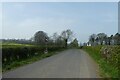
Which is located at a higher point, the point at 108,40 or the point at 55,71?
the point at 108,40

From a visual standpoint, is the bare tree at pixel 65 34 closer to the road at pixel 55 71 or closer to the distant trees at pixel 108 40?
the distant trees at pixel 108 40

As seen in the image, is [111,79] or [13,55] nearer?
[111,79]

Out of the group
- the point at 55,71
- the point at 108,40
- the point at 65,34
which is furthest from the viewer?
the point at 65,34

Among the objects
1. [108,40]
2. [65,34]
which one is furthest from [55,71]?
[65,34]

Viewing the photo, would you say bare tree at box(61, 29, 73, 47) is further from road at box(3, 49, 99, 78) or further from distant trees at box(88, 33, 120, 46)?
road at box(3, 49, 99, 78)

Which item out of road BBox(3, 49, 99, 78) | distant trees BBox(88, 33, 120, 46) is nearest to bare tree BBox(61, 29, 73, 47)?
distant trees BBox(88, 33, 120, 46)

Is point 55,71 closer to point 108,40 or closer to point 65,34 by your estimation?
point 108,40

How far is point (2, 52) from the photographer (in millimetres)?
24172

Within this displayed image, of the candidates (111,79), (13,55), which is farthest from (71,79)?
(13,55)

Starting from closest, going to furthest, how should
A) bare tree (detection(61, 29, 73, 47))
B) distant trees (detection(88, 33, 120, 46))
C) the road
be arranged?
the road
distant trees (detection(88, 33, 120, 46))
bare tree (detection(61, 29, 73, 47))

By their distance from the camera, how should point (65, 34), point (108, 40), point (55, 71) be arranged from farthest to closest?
point (65, 34)
point (108, 40)
point (55, 71)

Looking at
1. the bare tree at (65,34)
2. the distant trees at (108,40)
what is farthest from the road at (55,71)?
the bare tree at (65,34)

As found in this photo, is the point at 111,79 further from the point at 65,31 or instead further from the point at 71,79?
the point at 65,31

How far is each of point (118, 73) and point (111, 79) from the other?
25.6 inches
